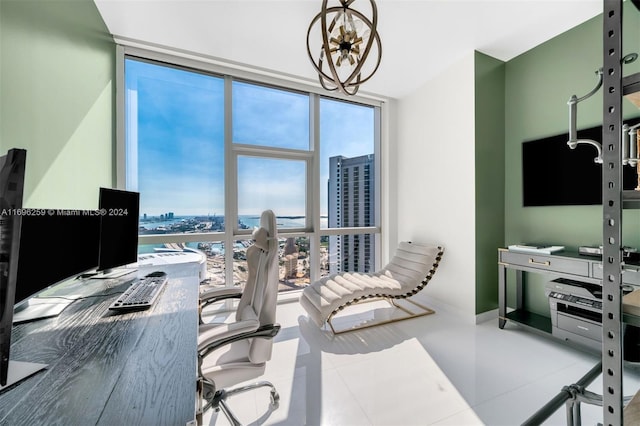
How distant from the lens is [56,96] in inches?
65.9

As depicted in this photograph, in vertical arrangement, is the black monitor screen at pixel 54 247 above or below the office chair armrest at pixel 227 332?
above

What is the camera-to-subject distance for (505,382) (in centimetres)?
188

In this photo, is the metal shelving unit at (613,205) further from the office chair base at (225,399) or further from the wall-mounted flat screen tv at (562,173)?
the wall-mounted flat screen tv at (562,173)

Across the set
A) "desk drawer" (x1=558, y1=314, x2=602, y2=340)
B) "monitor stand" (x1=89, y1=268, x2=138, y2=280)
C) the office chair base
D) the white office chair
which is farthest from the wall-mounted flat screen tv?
"monitor stand" (x1=89, y1=268, x2=138, y2=280)

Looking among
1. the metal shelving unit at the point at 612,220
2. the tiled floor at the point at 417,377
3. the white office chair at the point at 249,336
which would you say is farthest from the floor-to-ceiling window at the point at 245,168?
the metal shelving unit at the point at 612,220

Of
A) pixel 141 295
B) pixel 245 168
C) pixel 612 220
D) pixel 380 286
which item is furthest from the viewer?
pixel 245 168

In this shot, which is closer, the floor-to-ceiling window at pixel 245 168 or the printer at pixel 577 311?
the printer at pixel 577 311

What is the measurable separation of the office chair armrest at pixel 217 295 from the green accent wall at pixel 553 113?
310 cm

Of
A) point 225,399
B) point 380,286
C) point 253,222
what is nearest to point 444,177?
point 380,286

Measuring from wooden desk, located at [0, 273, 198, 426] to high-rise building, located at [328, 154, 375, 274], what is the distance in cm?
294

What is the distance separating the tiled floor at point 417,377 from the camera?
5.24ft

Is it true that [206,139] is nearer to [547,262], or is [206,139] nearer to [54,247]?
[54,247]

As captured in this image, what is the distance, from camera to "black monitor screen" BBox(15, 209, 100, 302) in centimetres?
96

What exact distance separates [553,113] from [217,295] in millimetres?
3656
